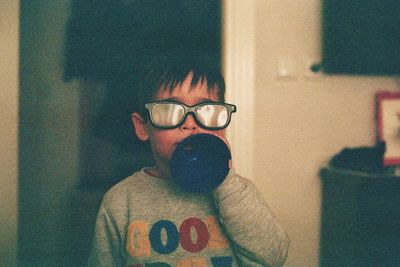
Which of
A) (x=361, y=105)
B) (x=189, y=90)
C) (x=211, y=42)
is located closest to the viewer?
(x=189, y=90)

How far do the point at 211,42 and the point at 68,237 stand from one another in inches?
36.9

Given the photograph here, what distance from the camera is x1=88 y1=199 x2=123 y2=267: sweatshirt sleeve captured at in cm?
82

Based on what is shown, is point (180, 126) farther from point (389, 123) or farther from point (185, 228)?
point (389, 123)

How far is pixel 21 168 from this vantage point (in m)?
1.36

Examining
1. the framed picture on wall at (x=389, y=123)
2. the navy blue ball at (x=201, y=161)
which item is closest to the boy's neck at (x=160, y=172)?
the navy blue ball at (x=201, y=161)

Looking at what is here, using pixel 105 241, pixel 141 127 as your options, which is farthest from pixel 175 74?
pixel 105 241

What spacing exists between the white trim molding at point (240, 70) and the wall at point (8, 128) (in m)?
0.75

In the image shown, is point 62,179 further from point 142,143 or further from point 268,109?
point 268,109

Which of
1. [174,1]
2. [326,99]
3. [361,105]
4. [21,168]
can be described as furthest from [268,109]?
[21,168]

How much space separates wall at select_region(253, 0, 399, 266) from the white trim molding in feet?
0.11

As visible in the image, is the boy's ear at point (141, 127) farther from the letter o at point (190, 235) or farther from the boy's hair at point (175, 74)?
the letter o at point (190, 235)

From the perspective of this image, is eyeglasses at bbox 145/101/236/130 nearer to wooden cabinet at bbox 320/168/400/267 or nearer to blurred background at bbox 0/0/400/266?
blurred background at bbox 0/0/400/266

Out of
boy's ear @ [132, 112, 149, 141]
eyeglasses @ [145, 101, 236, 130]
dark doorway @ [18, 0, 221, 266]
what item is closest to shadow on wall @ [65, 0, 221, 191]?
dark doorway @ [18, 0, 221, 266]

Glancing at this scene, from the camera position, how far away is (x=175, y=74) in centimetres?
80
